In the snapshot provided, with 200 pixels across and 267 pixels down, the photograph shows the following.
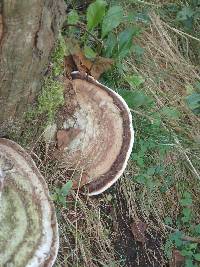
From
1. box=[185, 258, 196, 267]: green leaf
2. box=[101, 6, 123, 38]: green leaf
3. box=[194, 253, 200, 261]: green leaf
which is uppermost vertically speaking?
box=[101, 6, 123, 38]: green leaf

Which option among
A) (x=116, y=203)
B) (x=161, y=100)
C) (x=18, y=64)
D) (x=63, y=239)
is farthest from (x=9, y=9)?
(x=161, y=100)

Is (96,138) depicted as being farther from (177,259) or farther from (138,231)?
(177,259)

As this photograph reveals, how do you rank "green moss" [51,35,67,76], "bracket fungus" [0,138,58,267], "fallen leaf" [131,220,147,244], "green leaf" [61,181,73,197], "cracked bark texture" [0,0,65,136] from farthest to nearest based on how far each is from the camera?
1. "fallen leaf" [131,220,147,244]
2. "green leaf" [61,181,73,197]
3. "green moss" [51,35,67,76]
4. "bracket fungus" [0,138,58,267]
5. "cracked bark texture" [0,0,65,136]

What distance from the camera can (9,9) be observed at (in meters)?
1.70

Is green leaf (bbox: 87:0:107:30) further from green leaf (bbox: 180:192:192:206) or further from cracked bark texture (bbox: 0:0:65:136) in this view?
green leaf (bbox: 180:192:192:206)

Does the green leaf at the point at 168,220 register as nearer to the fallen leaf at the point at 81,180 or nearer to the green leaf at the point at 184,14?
the fallen leaf at the point at 81,180

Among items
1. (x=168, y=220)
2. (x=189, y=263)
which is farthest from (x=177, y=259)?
(x=168, y=220)

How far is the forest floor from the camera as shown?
268cm

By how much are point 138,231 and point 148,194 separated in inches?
9.6

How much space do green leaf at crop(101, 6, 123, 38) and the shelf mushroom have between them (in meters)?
0.64

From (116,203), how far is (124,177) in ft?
0.54

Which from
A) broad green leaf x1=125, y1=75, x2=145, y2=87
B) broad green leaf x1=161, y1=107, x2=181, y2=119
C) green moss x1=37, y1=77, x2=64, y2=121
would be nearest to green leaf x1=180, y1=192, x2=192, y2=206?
broad green leaf x1=161, y1=107, x2=181, y2=119

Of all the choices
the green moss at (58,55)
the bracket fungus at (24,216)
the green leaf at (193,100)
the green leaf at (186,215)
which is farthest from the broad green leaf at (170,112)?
the bracket fungus at (24,216)

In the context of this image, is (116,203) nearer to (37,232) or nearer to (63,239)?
(63,239)
